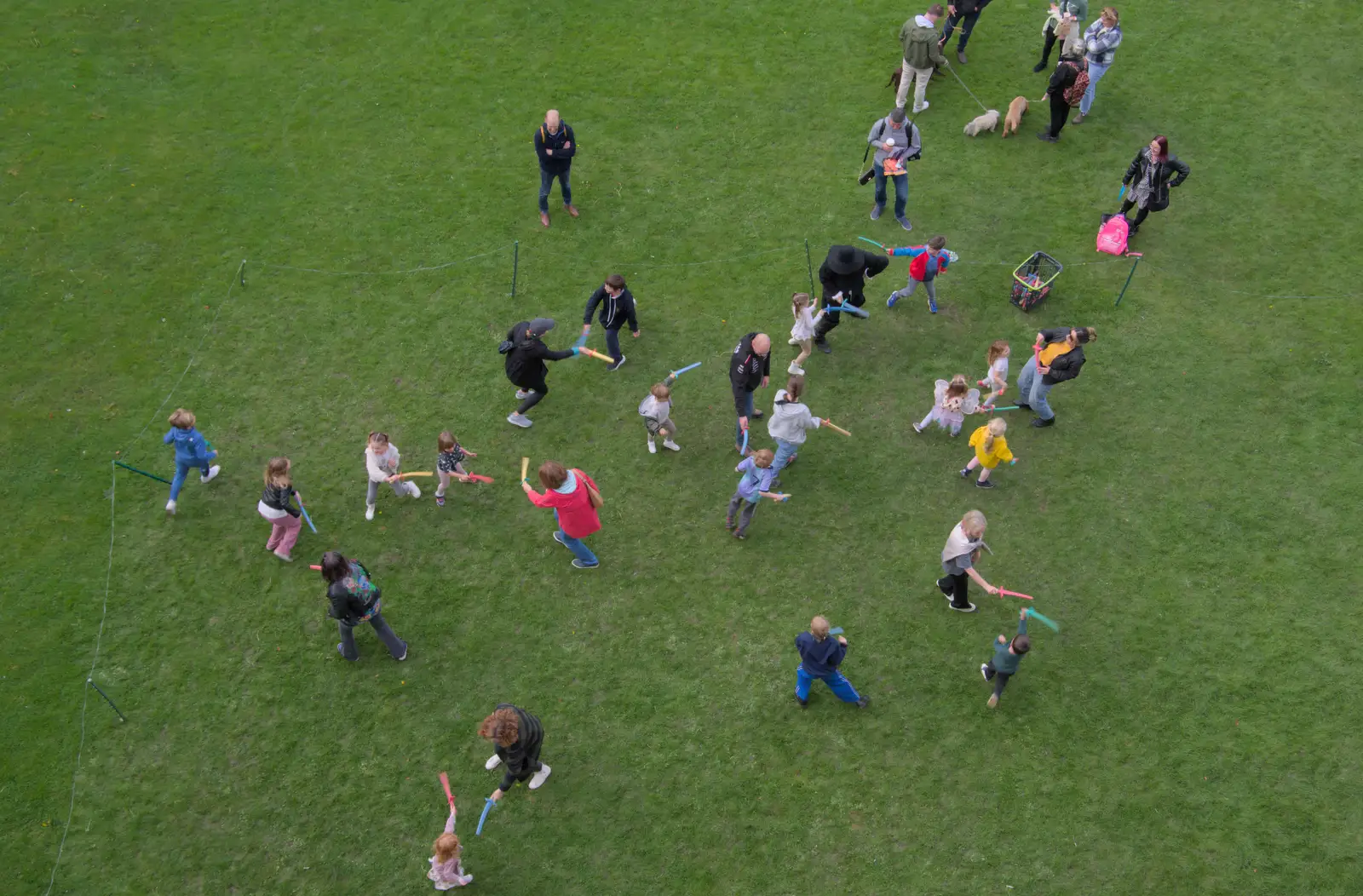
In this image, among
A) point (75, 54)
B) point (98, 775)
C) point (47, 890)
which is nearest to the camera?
point (47, 890)

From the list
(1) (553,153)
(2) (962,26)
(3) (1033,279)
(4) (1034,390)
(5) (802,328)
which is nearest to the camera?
(4) (1034,390)

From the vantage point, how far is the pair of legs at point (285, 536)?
13.4 meters

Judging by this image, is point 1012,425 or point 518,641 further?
point 1012,425

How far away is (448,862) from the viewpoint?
411 inches

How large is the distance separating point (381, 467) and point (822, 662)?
630 centimetres

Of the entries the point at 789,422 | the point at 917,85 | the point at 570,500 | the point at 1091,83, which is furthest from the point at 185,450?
the point at 1091,83

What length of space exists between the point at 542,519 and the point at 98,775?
6.02 m

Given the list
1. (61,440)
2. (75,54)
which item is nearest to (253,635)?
(61,440)

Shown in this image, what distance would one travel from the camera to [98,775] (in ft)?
38.8

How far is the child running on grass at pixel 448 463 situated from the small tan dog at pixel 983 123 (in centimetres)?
1099

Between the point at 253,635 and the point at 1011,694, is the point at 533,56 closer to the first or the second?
the point at 253,635

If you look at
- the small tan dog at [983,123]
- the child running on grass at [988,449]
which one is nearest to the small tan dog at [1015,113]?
the small tan dog at [983,123]

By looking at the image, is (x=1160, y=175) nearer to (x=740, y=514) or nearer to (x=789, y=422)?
(x=789, y=422)

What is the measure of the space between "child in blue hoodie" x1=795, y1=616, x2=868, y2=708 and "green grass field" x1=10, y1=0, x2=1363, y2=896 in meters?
0.46
